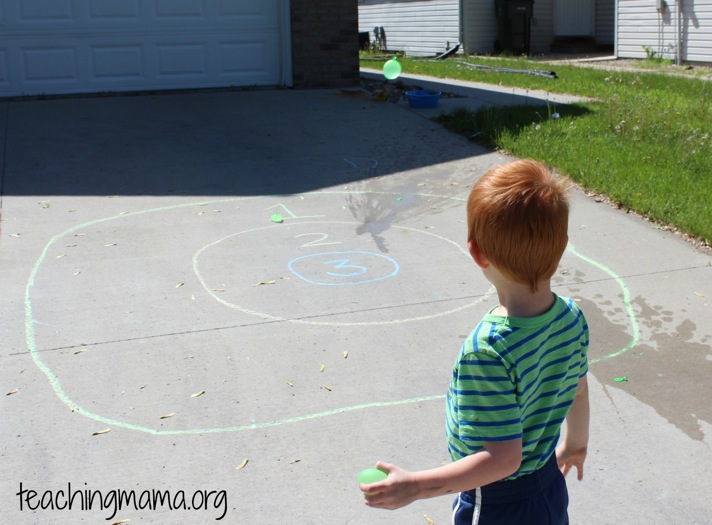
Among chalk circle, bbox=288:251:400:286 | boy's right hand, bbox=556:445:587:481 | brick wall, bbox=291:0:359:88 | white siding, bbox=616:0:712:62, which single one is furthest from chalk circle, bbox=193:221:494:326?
white siding, bbox=616:0:712:62

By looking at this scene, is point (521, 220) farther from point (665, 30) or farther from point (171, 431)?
point (665, 30)

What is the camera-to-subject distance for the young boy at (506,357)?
172 cm

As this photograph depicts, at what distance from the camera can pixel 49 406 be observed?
3586mm

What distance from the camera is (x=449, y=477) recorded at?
173 centimetres

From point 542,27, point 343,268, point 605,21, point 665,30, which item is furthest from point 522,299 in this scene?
point 605,21

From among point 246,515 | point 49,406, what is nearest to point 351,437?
point 246,515

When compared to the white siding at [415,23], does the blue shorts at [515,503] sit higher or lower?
lower

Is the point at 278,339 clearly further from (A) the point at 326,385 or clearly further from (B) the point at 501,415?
(B) the point at 501,415

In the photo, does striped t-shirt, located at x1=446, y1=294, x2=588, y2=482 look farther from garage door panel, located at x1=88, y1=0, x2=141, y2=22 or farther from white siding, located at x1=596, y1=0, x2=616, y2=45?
white siding, located at x1=596, y1=0, x2=616, y2=45

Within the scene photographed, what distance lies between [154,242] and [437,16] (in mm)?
18176

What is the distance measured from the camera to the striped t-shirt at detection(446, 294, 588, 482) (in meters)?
1.72

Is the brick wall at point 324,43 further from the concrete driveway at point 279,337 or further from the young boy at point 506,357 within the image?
the young boy at point 506,357

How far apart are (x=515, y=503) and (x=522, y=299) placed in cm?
48

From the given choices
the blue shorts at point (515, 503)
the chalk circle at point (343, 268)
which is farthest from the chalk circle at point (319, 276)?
the blue shorts at point (515, 503)
